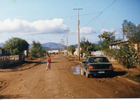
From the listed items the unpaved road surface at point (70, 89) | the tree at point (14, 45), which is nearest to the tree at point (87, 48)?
the tree at point (14, 45)

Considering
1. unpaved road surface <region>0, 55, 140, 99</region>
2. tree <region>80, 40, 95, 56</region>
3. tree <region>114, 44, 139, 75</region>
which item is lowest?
unpaved road surface <region>0, 55, 140, 99</region>

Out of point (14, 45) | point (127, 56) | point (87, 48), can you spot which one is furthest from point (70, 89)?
point (87, 48)

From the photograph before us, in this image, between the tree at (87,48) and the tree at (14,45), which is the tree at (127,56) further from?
the tree at (87,48)

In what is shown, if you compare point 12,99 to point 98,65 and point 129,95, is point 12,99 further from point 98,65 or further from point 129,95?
point 98,65

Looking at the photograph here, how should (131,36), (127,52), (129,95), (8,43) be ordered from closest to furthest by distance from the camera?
(129,95) → (127,52) → (131,36) → (8,43)

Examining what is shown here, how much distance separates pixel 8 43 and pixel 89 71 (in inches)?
752

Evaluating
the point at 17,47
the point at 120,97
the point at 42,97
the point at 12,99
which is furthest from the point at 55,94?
the point at 17,47

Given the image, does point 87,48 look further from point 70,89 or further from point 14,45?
point 70,89

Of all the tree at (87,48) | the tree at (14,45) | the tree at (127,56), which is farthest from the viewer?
the tree at (87,48)

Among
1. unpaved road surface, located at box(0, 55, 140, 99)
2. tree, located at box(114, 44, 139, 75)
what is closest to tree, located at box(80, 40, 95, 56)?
tree, located at box(114, 44, 139, 75)

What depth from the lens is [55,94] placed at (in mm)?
6844

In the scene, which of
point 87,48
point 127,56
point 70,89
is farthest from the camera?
point 87,48

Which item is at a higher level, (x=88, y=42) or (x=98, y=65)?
(x=88, y=42)

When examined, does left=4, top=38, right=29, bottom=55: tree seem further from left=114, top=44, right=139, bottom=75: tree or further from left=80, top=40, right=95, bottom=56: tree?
A: left=114, top=44, right=139, bottom=75: tree
